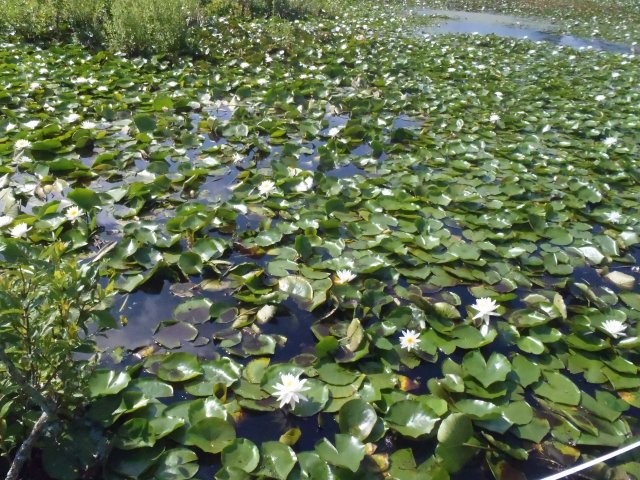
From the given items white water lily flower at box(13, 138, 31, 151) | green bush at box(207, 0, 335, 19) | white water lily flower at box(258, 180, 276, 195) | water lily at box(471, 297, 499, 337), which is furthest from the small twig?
green bush at box(207, 0, 335, 19)

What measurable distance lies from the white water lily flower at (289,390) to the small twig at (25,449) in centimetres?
72

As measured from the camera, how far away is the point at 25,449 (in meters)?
1.35

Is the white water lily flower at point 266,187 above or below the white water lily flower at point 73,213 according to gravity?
below

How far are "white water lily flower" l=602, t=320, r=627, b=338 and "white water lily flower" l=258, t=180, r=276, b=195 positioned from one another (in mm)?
1953

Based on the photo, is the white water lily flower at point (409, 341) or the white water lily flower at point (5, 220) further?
the white water lily flower at point (5, 220)

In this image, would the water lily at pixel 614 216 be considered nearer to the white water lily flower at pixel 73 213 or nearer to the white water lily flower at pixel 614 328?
the white water lily flower at pixel 614 328

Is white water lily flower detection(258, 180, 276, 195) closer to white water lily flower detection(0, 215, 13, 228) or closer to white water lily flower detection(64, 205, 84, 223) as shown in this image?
white water lily flower detection(64, 205, 84, 223)

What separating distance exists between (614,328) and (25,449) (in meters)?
2.25

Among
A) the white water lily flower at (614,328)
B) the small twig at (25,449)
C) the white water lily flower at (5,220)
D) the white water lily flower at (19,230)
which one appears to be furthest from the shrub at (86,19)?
the white water lily flower at (614,328)

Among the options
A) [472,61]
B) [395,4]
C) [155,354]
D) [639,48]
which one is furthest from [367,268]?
[395,4]

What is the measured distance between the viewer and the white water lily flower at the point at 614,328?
2.08 meters

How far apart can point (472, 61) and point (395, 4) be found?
6979 millimetres

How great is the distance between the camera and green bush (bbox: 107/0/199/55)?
5.65 meters

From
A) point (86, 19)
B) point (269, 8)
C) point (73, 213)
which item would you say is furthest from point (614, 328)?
point (269, 8)
